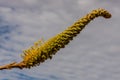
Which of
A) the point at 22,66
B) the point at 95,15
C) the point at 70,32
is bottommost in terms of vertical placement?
the point at 22,66

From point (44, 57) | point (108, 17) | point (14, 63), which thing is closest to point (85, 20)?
point (108, 17)

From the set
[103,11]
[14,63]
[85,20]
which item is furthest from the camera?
[14,63]

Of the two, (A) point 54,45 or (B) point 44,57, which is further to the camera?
(B) point 44,57

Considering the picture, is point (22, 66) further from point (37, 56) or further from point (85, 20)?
point (85, 20)

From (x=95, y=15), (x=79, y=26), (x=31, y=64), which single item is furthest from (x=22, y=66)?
(x=95, y=15)

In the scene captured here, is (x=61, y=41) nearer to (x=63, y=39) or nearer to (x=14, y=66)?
(x=63, y=39)

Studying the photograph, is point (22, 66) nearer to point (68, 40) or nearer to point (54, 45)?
point (54, 45)

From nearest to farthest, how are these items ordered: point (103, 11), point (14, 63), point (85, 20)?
point (85, 20), point (103, 11), point (14, 63)

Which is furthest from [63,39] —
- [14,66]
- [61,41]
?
[14,66]

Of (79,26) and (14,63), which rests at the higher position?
(79,26)
